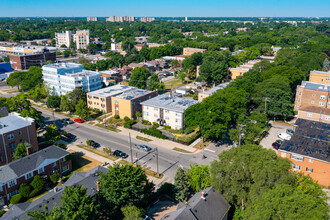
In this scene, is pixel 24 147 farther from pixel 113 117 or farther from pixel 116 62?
pixel 116 62

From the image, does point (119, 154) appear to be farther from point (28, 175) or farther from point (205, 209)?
point (205, 209)

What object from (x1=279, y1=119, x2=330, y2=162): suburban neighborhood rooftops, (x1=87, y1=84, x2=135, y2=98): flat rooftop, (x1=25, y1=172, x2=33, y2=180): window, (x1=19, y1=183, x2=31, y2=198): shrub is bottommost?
(x1=19, y1=183, x2=31, y2=198): shrub

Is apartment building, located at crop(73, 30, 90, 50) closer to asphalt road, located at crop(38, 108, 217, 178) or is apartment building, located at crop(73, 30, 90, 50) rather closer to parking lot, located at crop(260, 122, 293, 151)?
asphalt road, located at crop(38, 108, 217, 178)

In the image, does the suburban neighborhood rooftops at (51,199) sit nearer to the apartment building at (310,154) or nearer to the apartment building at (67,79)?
the apartment building at (310,154)

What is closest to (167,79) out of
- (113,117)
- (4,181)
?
(113,117)

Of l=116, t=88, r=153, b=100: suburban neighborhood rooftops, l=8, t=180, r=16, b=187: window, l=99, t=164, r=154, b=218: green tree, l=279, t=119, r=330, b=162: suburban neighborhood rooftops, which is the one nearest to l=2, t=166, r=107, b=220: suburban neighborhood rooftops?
l=99, t=164, r=154, b=218: green tree

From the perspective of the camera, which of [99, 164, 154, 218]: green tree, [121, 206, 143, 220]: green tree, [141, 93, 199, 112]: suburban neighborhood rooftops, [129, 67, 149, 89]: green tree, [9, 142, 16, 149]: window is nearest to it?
[121, 206, 143, 220]: green tree

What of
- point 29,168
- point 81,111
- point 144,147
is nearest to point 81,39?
point 81,111
